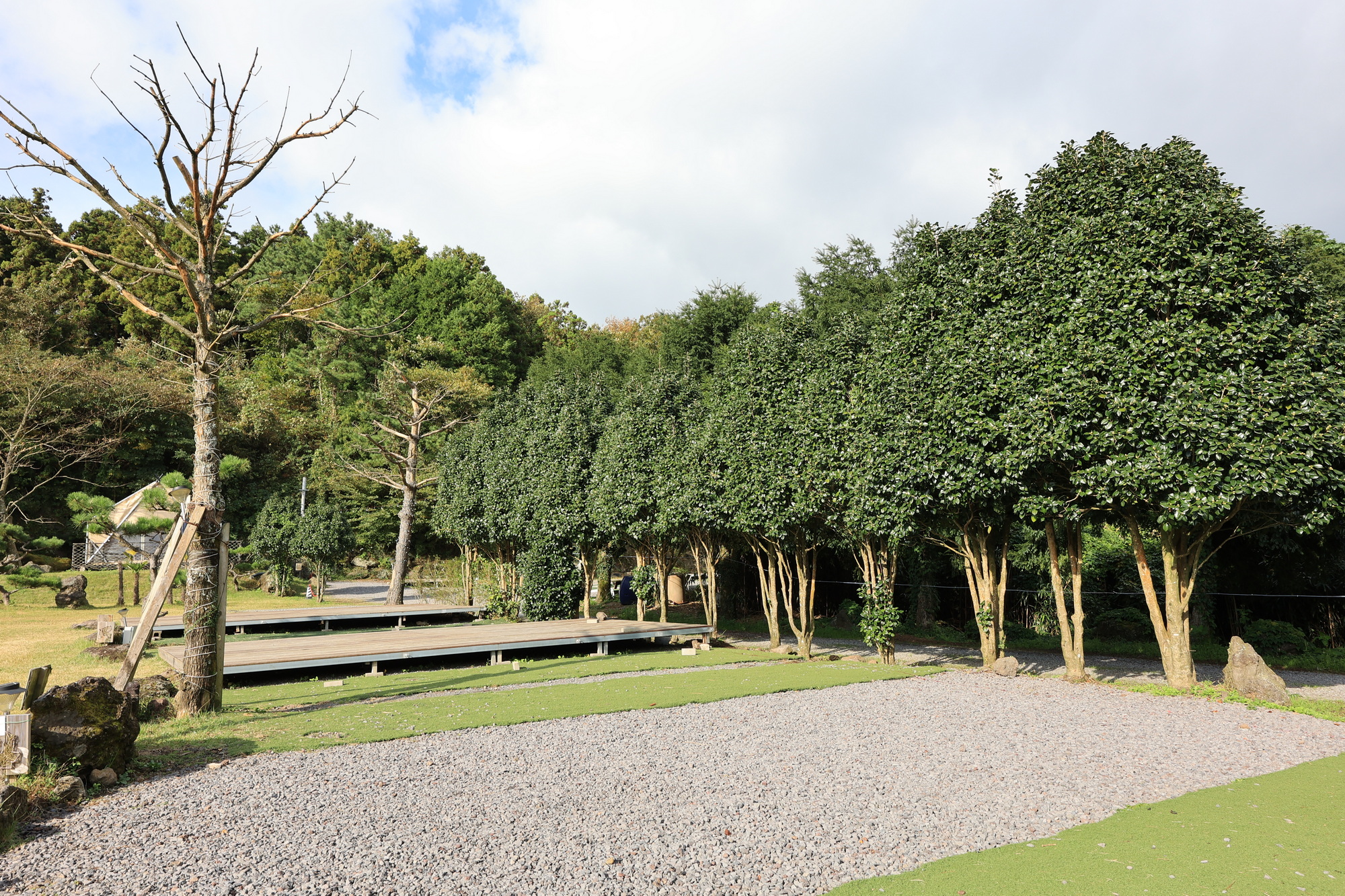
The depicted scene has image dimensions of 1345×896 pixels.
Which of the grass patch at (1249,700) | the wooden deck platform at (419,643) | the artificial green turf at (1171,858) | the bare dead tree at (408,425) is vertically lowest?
the grass patch at (1249,700)

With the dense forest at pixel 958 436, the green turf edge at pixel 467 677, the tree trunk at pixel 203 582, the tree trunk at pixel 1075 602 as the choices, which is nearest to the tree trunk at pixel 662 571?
the dense forest at pixel 958 436

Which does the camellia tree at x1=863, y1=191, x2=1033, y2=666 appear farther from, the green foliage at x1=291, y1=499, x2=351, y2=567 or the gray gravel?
the green foliage at x1=291, y1=499, x2=351, y2=567

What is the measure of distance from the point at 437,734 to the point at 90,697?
277 centimetres

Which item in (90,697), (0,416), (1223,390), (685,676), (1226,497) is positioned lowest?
(685,676)

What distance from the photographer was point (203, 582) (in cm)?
789

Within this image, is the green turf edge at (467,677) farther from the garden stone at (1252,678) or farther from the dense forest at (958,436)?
the garden stone at (1252,678)

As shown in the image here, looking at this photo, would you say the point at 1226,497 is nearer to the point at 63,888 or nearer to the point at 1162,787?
the point at 1162,787

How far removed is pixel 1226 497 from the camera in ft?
25.6

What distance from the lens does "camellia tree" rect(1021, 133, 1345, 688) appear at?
7949 millimetres

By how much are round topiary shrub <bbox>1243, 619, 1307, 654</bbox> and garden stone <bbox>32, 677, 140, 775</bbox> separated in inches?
639

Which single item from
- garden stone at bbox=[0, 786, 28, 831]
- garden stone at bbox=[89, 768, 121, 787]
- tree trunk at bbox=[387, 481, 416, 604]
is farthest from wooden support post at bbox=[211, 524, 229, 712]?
tree trunk at bbox=[387, 481, 416, 604]

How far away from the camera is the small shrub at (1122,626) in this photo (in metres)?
15.0

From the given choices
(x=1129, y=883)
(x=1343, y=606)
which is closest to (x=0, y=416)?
(x=1129, y=883)

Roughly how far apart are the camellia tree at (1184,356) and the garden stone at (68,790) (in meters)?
9.82
